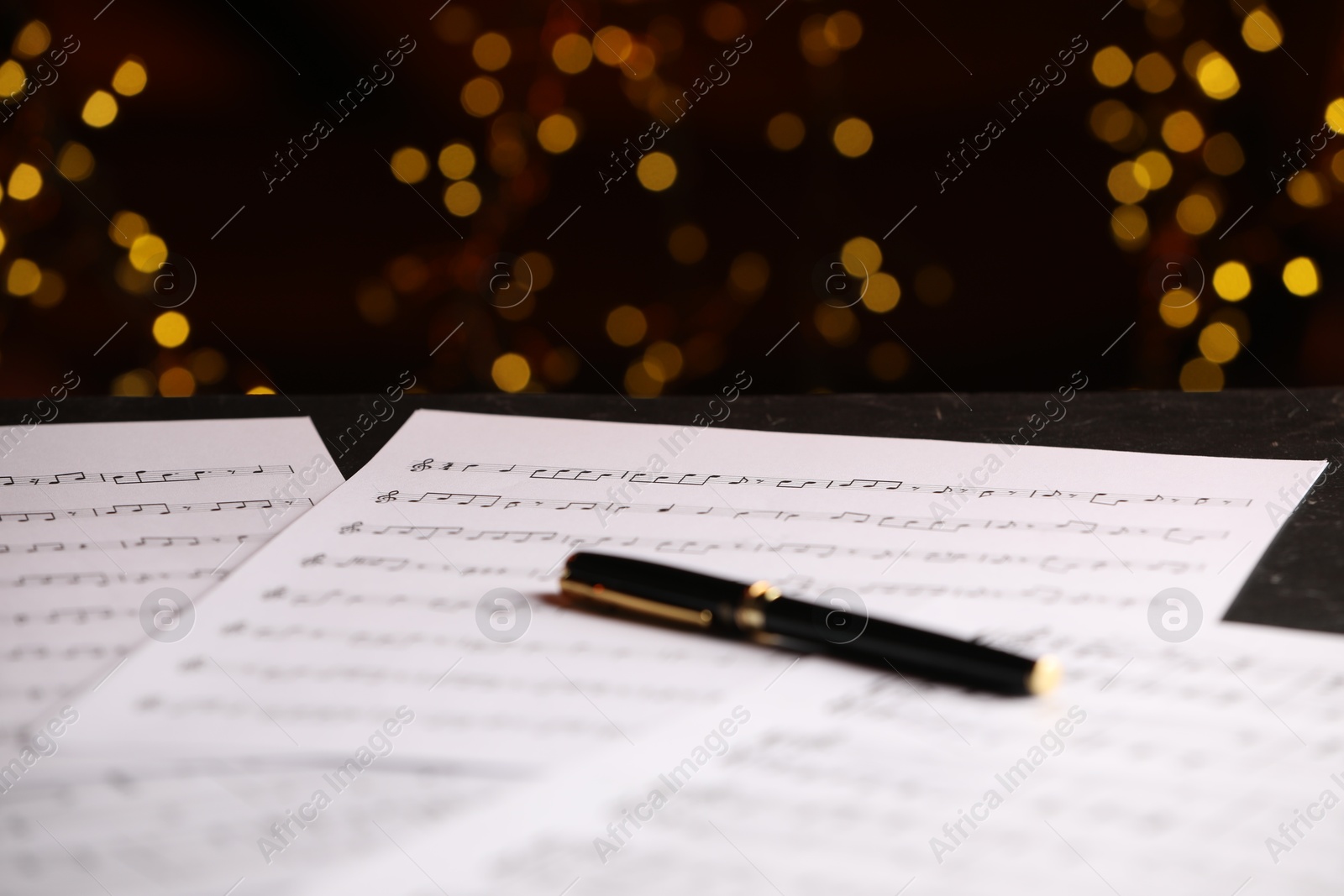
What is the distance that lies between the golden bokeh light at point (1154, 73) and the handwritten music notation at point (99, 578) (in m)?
1.53

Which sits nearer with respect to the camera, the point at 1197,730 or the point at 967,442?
the point at 1197,730

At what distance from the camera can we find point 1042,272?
5.80 feet

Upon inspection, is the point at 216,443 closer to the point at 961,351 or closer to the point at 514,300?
the point at 514,300

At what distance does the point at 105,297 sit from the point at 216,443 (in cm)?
115

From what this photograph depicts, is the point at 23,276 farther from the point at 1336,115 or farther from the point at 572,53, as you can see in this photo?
the point at 1336,115

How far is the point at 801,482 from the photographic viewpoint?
0.71 meters

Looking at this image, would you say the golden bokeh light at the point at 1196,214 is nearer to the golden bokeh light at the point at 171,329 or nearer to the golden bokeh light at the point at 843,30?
the golden bokeh light at the point at 843,30

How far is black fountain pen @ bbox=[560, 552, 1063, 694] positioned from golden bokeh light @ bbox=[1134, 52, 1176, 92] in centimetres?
142

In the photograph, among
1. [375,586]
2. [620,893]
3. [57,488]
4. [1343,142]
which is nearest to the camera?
[620,893]

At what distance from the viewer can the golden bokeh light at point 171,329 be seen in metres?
1.81

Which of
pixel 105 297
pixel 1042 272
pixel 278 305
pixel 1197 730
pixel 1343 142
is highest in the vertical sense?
pixel 105 297

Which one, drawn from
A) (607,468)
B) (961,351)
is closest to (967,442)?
(607,468)

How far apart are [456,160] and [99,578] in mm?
1259

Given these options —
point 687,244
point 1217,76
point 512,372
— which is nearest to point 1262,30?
point 1217,76
